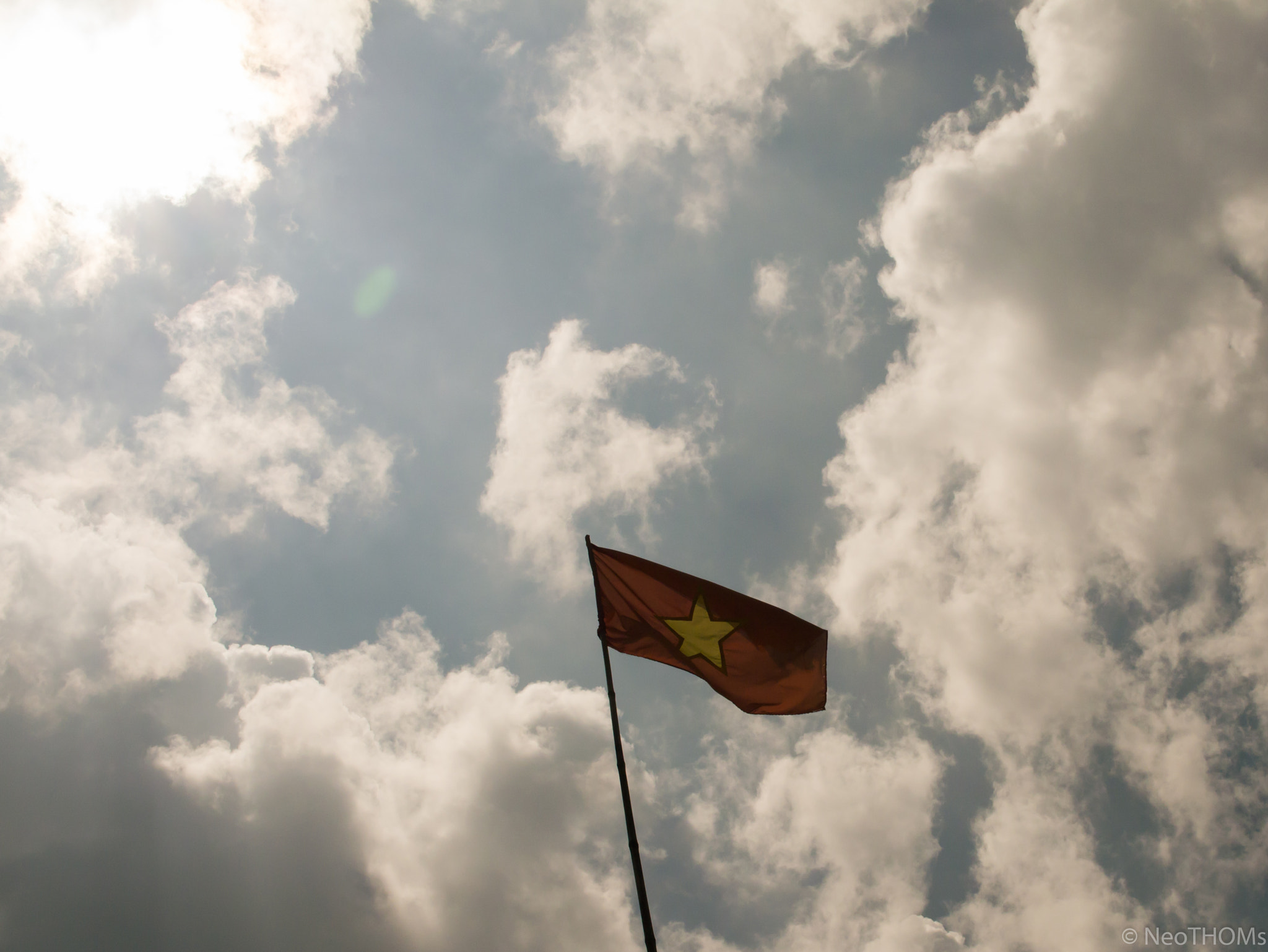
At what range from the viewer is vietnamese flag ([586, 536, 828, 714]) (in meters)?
21.7

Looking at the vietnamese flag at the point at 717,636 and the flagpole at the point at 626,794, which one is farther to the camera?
the vietnamese flag at the point at 717,636

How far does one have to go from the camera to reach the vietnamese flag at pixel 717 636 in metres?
21.7

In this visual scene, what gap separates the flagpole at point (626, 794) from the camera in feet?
51.4

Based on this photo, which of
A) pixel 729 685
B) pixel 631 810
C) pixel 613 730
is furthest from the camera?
pixel 729 685

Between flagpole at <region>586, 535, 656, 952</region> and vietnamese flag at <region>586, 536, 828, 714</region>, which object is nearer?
flagpole at <region>586, 535, 656, 952</region>

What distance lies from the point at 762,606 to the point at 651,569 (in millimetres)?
3585

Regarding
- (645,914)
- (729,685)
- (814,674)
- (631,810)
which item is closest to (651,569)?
(729,685)

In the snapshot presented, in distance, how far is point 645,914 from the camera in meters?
15.7

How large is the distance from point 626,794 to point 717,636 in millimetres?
5993

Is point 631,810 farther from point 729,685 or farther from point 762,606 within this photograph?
point 762,606

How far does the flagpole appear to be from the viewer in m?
15.7

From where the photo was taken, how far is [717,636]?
73.5 ft

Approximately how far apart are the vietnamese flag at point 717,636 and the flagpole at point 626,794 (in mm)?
176

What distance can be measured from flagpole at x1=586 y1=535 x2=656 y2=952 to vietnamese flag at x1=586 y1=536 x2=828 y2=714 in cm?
18
